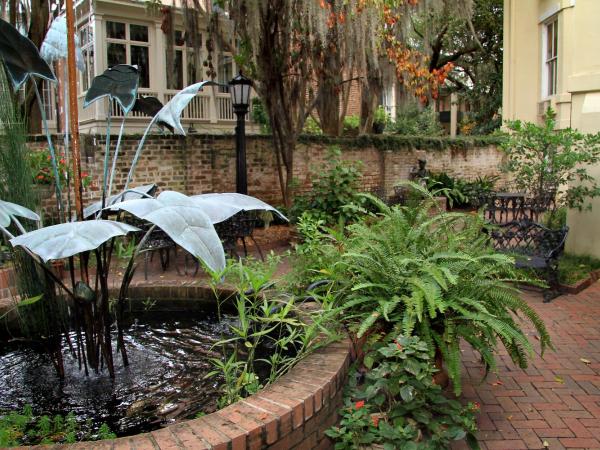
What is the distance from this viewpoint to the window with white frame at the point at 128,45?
14719 millimetres

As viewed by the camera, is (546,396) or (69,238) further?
(546,396)

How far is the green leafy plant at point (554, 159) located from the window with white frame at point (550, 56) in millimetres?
6613

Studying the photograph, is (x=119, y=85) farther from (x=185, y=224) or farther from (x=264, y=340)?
(x=264, y=340)

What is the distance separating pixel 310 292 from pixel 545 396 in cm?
160

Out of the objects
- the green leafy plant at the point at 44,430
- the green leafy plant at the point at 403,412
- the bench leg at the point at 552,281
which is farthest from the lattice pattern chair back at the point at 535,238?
the green leafy plant at the point at 44,430

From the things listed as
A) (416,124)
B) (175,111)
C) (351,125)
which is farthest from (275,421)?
(416,124)

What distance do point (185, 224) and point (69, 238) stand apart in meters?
0.45

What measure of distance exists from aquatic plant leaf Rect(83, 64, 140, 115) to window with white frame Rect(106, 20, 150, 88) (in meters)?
12.1

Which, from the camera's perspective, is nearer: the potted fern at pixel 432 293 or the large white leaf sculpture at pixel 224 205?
the large white leaf sculpture at pixel 224 205

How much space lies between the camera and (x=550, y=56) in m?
12.7

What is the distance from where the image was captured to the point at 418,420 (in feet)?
8.50

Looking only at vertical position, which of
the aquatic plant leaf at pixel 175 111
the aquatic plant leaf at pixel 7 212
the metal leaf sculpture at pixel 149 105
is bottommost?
the aquatic plant leaf at pixel 7 212

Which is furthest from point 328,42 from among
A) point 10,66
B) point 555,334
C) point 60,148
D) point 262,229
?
point 10,66

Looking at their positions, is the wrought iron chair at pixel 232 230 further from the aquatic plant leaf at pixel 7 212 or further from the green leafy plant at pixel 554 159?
the aquatic plant leaf at pixel 7 212
